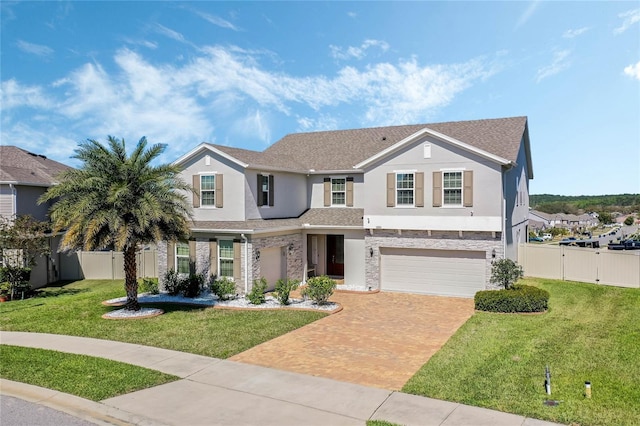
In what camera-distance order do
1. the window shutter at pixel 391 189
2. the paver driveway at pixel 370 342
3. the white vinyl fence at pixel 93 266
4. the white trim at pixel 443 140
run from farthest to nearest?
1. the white vinyl fence at pixel 93 266
2. the window shutter at pixel 391 189
3. the white trim at pixel 443 140
4. the paver driveway at pixel 370 342

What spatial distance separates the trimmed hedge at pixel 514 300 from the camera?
52.3 feet

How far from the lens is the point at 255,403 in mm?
8688

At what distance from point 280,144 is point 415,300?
13964 mm

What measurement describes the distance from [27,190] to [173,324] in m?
15.7

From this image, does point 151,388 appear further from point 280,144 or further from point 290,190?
point 280,144

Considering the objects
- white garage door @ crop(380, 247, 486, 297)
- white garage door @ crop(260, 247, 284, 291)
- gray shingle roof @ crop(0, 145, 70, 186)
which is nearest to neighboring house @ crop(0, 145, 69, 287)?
gray shingle roof @ crop(0, 145, 70, 186)

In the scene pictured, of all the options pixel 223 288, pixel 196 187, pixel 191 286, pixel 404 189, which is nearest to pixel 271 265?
pixel 223 288

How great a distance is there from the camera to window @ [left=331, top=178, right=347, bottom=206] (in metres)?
23.9

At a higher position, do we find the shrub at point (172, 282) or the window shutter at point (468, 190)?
the window shutter at point (468, 190)

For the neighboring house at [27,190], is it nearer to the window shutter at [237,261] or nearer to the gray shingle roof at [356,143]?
the window shutter at [237,261]

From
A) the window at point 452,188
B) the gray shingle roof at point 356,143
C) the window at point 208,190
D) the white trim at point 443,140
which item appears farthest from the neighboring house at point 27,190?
the window at point 452,188

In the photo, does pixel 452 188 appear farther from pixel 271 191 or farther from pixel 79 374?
pixel 79 374

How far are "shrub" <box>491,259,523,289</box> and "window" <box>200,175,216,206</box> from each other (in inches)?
487

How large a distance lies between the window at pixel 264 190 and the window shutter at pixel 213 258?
9.72 feet
